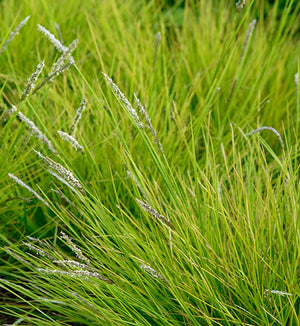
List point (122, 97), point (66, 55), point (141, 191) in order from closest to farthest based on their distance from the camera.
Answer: point (122, 97)
point (66, 55)
point (141, 191)

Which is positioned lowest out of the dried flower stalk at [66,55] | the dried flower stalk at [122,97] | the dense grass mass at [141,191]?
the dense grass mass at [141,191]

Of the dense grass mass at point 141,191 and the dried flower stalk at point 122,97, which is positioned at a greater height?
the dried flower stalk at point 122,97

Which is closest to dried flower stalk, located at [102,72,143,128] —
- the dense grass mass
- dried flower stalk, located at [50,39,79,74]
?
the dense grass mass

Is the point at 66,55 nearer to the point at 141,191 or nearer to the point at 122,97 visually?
the point at 122,97

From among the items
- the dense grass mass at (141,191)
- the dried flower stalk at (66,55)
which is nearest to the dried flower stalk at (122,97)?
the dense grass mass at (141,191)

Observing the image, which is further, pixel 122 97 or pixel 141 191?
pixel 141 191

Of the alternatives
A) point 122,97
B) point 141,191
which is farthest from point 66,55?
point 141,191

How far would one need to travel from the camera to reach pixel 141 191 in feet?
3.80

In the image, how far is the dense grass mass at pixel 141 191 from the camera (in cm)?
111

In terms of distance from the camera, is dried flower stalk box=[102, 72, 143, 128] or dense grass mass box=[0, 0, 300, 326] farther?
dense grass mass box=[0, 0, 300, 326]

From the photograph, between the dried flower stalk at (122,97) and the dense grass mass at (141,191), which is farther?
the dense grass mass at (141,191)

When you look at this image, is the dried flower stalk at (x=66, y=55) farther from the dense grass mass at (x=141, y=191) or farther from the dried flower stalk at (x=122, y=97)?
the dried flower stalk at (x=122, y=97)

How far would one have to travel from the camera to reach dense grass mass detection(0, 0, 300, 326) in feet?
3.63

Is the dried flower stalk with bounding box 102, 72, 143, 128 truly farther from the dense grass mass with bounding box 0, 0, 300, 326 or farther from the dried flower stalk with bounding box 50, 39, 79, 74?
the dried flower stalk with bounding box 50, 39, 79, 74
